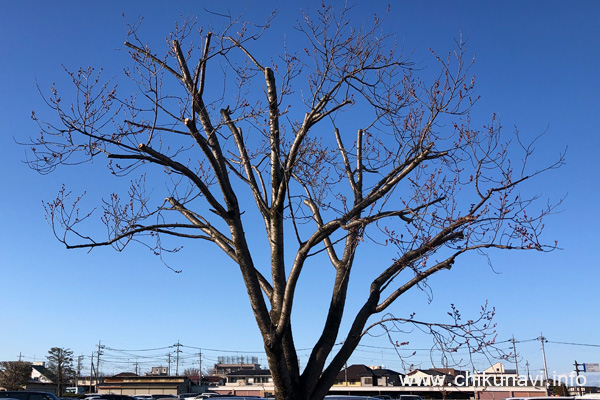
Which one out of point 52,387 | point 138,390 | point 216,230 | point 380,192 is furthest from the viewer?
point 52,387

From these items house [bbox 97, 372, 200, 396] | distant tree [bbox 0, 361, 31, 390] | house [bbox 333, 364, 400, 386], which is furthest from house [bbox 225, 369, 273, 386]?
distant tree [bbox 0, 361, 31, 390]

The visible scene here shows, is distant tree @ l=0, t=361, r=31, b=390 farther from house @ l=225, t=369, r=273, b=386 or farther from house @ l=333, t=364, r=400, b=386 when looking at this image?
house @ l=333, t=364, r=400, b=386

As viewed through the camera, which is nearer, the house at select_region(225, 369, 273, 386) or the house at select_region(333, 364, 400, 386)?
the house at select_region(333, 364, 400, 386)

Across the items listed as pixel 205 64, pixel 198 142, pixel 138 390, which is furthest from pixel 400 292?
pixel 138 390

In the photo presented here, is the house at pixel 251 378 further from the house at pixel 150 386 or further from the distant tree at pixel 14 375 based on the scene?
the distant tree at pixel 14 375

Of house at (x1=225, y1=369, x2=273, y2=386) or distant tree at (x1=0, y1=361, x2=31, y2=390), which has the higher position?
distant tree at (x1=0, y1=361, x2=31, y2=390)

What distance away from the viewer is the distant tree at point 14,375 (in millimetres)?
61062

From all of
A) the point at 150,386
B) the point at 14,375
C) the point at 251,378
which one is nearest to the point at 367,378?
the point at 251,378

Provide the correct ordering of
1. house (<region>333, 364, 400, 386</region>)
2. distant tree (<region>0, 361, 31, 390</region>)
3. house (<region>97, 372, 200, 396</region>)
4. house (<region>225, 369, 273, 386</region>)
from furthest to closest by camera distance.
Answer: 1. house (<region>225, 369, 273, 386</region>)
2. distant tree (<region>0, 361, 31, 390</region>)
3. house (<region>333, 364, 400, 386</region>)
4. house (<region>97, 372, 200, 396</region>)

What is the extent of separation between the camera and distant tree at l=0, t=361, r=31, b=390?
2404 inches

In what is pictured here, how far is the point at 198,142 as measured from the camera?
5.24 m

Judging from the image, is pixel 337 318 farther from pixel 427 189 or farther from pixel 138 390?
pixel 138 390

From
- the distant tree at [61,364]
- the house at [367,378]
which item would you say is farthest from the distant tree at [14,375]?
the house at [367,378]

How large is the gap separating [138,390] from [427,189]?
57.8 meters
